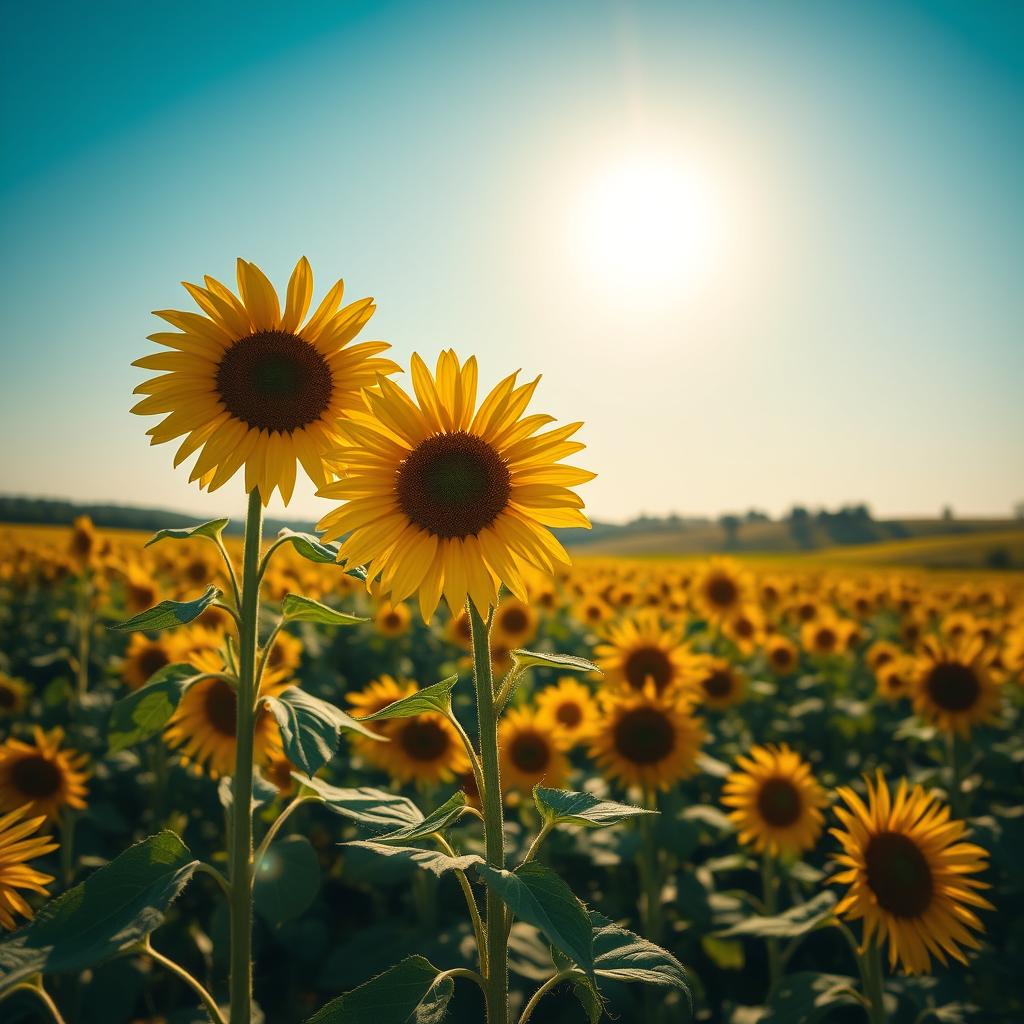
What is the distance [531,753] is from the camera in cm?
555

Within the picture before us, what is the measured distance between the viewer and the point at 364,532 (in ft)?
7.16

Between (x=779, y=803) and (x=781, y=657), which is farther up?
(x=781, y=657)

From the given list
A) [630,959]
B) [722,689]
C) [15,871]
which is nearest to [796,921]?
[630,959]

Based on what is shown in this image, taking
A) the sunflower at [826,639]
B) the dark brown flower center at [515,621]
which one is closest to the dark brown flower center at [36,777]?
the dark brown flower center at [515,621]

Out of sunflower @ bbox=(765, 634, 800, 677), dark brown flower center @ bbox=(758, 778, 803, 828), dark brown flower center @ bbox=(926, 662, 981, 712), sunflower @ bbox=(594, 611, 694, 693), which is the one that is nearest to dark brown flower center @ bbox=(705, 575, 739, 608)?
sunflower @ bbox=(765, 634, 800, 677)

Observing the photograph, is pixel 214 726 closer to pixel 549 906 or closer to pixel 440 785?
pixel 440 785

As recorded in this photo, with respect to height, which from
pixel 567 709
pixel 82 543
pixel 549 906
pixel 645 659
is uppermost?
pixel 82 543

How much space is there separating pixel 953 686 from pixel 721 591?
3855 mm

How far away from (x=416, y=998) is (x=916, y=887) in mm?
2736

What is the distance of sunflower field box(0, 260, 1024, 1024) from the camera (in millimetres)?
1925

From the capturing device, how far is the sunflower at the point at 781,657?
32.4 ft

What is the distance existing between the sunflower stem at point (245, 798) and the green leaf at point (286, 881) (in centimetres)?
39

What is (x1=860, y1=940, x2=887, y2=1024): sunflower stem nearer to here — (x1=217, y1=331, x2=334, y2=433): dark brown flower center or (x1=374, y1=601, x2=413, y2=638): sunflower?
(x1=217, y1=331, x2=334, y2=433): dark brown flower center

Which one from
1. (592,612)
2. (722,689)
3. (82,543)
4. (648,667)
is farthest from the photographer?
(592,612)
